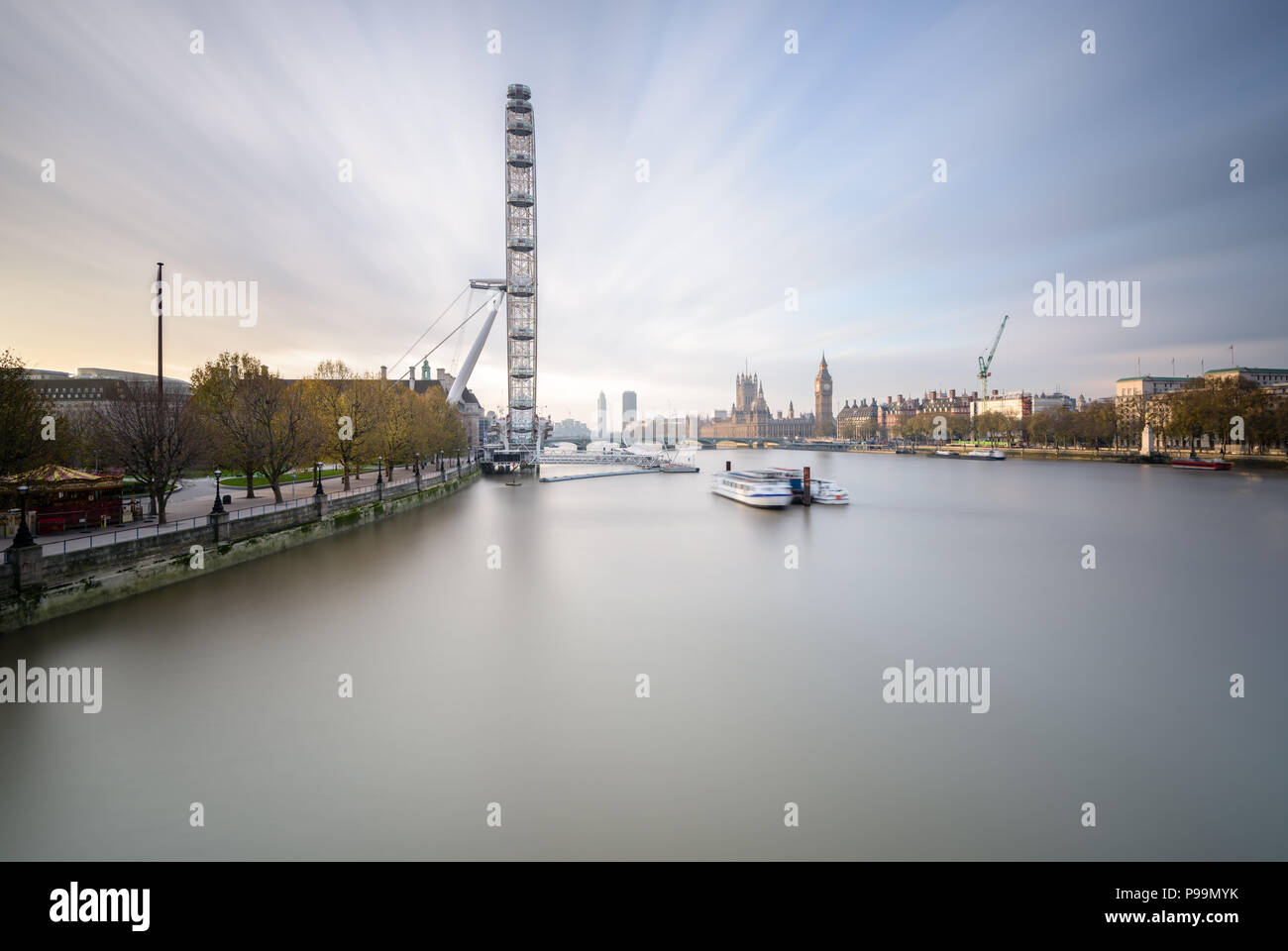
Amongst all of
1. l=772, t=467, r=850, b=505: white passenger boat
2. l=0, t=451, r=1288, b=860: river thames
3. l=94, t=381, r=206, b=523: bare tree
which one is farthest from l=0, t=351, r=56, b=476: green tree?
l=772, t=467, r=850, b=505: white passenger boat

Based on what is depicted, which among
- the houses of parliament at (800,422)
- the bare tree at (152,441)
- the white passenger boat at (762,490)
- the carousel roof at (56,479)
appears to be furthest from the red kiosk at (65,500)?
the houses of parliament at (800,422)

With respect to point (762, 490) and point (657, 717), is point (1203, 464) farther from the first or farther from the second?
point (657, 717)

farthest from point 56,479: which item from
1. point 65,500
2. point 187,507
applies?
point 187,507

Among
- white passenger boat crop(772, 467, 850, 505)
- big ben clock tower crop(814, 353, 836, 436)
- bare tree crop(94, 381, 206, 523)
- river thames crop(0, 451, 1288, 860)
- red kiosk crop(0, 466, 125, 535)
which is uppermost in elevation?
big ben clock tower crop(814, 353, 836, 436)

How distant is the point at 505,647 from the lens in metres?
10.7

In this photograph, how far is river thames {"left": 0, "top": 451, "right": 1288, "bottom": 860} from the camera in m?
5.62

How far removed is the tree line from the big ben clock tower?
157005 mm

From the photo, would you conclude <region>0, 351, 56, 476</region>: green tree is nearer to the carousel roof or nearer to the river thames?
the carousel roof

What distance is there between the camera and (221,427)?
23.3m

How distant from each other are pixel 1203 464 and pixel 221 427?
2933 inches

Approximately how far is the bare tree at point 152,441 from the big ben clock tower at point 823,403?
174 metres

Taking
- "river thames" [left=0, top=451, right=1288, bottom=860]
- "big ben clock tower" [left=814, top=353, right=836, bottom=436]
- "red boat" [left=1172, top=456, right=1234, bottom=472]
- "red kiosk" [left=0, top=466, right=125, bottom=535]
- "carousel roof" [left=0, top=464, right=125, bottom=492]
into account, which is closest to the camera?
"river thames" [left=0, top=451, right=1288, bottom=860]

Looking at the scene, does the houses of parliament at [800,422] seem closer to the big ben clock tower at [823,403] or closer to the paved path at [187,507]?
the big ben clock tower at [823,403]

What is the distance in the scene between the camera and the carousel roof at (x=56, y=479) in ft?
44.5
